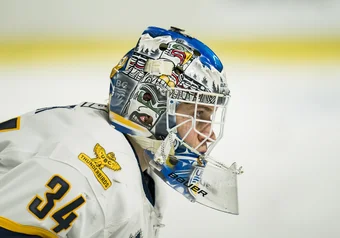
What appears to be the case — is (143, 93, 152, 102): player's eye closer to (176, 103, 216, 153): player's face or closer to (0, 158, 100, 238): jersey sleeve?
(176, 103, 216, 153): player's face

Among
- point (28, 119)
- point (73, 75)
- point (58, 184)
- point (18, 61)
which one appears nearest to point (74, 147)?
point (58, 184)

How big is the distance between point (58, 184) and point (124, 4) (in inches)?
81.7

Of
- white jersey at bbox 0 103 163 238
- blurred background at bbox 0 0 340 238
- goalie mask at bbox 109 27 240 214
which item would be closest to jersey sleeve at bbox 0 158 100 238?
white jersey at bbox 0 103 163 238

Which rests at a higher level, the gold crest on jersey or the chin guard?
the gold crest on jersey

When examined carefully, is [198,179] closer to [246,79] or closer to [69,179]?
[69,179]

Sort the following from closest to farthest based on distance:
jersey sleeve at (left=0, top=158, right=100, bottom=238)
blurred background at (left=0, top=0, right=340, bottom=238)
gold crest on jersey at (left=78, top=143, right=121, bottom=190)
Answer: jersey sleeve at (left=0, top=158, right=100, bottom=238) → gold crest on jersey at (left=78, top=143, right=121, bottom=190) → blurred background at (left=0, top=0, right=340, bottom=238)

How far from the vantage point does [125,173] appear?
1.25 m

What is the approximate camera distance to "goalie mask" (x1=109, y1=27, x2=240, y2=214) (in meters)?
1.43

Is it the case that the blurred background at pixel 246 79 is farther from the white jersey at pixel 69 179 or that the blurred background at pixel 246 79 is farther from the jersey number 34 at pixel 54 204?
the jersey number 34 at pixel 54 204

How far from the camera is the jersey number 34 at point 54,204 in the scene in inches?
42.6

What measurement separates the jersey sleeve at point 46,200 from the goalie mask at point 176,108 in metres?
0.34

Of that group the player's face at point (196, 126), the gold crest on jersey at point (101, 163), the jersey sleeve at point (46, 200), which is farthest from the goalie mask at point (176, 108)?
the jersey sleeve at point (46, 200)

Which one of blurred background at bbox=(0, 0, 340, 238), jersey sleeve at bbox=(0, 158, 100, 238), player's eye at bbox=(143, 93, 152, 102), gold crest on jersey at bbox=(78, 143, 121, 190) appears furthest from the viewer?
blurred background at bbox=(0, 0, 340, 238)

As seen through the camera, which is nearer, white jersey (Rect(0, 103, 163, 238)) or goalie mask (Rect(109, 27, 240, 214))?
white jersey (Rect(0, 103, 163, 238))
